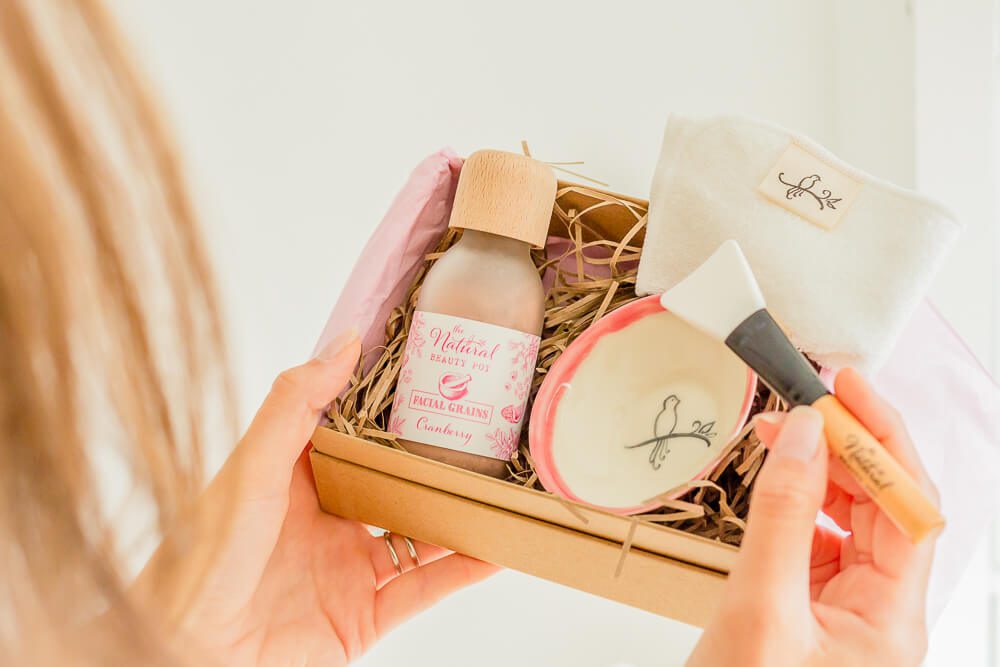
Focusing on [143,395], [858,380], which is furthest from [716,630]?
[143,395]

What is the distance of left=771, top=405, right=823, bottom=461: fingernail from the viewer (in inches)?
13.7

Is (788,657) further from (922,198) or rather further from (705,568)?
(922,198)

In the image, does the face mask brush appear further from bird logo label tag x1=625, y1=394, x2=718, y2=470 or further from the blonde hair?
the blonde hair

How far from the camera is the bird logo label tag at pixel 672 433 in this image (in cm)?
49

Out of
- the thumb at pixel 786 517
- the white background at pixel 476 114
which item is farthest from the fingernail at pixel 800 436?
the white background at pixel 476 114

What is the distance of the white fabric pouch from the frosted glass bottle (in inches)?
3.3

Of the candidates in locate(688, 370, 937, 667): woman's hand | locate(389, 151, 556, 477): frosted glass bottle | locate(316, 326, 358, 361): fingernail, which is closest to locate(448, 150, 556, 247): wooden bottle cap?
locate(389, 151, 556, 477): frosted glass bottle

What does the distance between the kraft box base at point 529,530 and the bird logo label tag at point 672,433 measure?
6 centimetres

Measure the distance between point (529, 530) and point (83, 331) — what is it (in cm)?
32

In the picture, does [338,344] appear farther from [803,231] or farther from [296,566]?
[803,231]

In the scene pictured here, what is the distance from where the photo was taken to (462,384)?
1.65ft

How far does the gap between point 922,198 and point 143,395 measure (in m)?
0.44

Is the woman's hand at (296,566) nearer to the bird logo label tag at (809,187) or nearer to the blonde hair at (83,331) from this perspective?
the blonde hair at (83,331)

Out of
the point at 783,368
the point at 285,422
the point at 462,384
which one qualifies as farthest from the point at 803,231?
the point at 285,422
